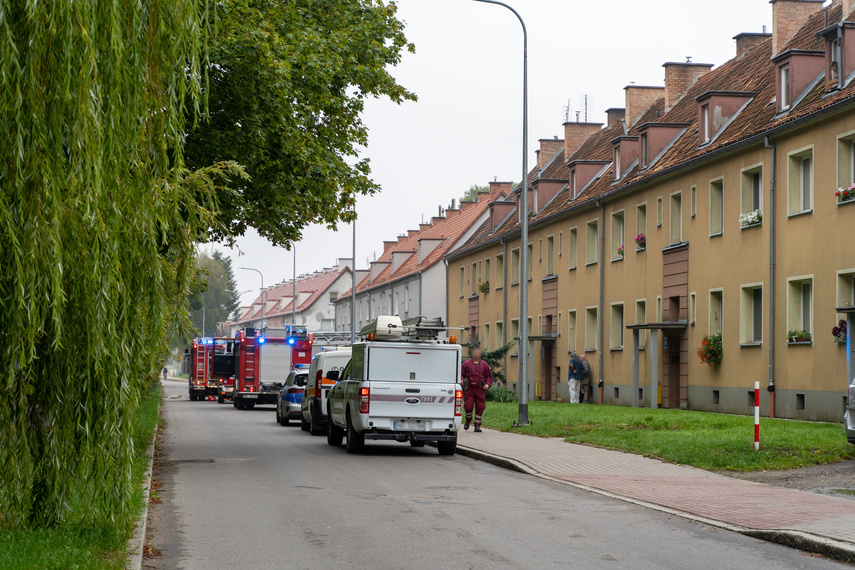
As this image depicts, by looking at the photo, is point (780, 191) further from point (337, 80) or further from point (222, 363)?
point (222, 363)

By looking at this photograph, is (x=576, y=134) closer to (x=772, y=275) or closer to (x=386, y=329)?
(x=772, y=275)

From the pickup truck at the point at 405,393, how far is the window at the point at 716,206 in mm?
13626

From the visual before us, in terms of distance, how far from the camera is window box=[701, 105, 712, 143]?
106 ft

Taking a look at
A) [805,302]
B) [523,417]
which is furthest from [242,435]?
[805,302]

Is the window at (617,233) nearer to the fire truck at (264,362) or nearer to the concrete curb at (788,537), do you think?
the fire truck at (264,362)

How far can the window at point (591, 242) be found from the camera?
1610 inches

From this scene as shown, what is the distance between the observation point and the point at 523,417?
25.0 meters

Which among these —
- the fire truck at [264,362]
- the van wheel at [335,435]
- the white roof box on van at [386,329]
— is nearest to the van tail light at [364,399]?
the white roof box on van at [386,329]

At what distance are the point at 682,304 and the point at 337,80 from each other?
53.8 ft

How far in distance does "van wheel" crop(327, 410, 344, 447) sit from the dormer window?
1421 cm

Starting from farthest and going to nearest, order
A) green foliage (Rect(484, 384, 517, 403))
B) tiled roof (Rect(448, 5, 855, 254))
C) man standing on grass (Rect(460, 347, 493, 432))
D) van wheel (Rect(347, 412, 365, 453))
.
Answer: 1. green foliage (Rect(484, 384, 517, 403))
2. tiled roof (Rect(448, 5, 855, 254))
3. man standing on grass (Rect(460, 347, 493, 432))
4. van wheel (Rect(347, 412, 365, 453))

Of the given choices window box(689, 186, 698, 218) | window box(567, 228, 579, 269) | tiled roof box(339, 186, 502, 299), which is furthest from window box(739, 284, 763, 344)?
tiled roof box(339, 186, 502, 299)

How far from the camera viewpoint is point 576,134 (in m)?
52.5

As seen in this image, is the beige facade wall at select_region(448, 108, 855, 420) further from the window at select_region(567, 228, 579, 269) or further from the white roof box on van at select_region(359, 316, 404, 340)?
the white roof box on van at select_region(359, 316, 404, 340)
